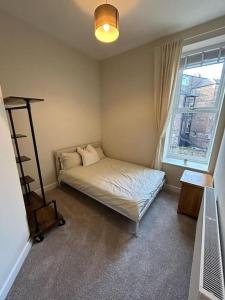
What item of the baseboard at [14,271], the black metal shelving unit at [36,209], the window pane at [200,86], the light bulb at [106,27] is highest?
the light bulb at [106,27]

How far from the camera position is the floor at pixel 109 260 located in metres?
1.18

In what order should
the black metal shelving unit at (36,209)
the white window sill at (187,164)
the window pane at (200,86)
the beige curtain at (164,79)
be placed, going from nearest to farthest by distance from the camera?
the black metal shelving unit at (36,209) → the beige curtain at (164,79) → the window pane at (200,86) → the white window sill at (187,164)

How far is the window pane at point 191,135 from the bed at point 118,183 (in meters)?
0.73

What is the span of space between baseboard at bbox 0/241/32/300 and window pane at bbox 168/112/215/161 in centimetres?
275

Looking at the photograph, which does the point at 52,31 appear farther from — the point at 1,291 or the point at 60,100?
the point at 1,291

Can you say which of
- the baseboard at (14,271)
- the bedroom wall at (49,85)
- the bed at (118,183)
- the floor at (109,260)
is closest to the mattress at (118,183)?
the bed at (118,183)

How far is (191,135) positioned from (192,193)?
1161 mm

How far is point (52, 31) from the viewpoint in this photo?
2.17m

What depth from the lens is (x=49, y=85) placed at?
7.89 ft

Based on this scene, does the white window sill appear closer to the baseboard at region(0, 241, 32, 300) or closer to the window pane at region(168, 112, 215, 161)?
the window pane at region(168, 112, 215, 161)

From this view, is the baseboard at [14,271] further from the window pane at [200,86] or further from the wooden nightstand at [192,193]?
the window pane at [200,86]

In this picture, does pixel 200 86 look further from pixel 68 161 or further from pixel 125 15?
pixel 68 161

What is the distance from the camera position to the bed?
173 cm

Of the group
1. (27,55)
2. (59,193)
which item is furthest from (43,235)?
(27,55)
